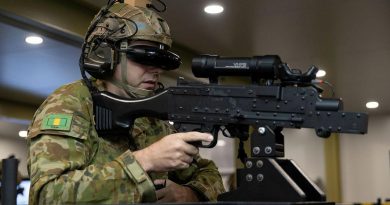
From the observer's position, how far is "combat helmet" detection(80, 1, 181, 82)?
166 centimetres

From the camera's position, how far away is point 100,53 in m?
1.70

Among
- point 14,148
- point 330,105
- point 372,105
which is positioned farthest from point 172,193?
point 14,148

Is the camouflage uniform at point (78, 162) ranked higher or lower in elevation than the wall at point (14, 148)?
lower

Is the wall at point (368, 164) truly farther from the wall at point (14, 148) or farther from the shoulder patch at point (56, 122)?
the shoulder patch at point (56, 122)

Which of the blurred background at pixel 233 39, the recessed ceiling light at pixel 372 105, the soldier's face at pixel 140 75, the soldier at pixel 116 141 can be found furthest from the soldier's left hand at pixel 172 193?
the recessed ceiling light at pixel 372 105

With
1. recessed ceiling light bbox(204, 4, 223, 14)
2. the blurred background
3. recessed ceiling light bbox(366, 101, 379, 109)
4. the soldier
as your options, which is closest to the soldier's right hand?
the soldier

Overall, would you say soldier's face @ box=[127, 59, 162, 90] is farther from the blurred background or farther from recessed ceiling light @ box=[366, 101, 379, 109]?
recessed ceiling light @ box=[366, 101, 379, 109]

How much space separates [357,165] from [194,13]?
5.65 meters

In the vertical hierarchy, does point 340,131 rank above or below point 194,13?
below

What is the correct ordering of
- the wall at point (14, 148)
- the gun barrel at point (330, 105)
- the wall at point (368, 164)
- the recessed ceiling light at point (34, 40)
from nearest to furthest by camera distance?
the gun barrel at point (330, 105) < the recessed ceiling light at point (34, 40) < the wall at point (368, 164) < the wall at point (14, 148)

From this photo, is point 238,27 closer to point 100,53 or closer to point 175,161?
point 100,53

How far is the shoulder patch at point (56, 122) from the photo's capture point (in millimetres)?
1479

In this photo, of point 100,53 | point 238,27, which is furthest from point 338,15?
point 100,53

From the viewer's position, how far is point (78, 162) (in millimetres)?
1467
